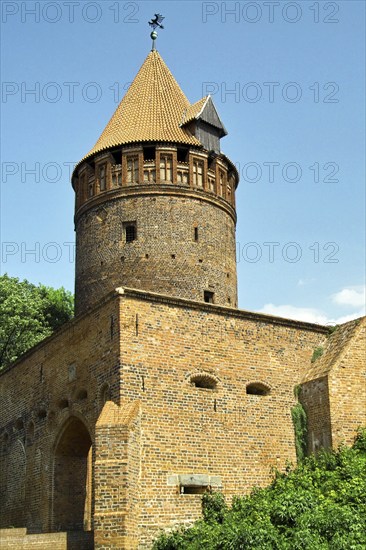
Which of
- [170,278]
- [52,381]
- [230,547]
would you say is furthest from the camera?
[170,278]

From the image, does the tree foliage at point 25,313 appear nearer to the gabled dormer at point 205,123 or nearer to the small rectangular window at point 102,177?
the small rectangular window at point 102,177

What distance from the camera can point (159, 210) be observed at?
21.6 m

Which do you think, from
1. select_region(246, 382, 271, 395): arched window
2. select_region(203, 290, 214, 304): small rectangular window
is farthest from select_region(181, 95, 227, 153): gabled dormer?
select_region(246, 382, 271, 395): arched window

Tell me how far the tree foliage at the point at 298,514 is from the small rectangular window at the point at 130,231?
8635mm

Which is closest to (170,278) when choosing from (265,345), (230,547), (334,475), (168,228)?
(168,228)

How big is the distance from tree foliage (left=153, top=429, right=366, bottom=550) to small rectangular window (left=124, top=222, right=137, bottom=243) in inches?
340

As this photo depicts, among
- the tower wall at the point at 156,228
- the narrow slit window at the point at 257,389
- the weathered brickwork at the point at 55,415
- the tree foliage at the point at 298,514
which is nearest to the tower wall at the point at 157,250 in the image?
the tower wall at the point at 156,228

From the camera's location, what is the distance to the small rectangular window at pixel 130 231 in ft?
70.8

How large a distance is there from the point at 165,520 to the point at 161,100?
14239mm

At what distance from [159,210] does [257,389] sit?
22.1ft

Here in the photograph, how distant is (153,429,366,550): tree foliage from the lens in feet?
41.4

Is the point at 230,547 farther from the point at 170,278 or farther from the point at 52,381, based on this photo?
the point at 170,278

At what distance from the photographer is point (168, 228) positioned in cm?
2152

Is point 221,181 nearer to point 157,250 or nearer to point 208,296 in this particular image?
point 157,250
